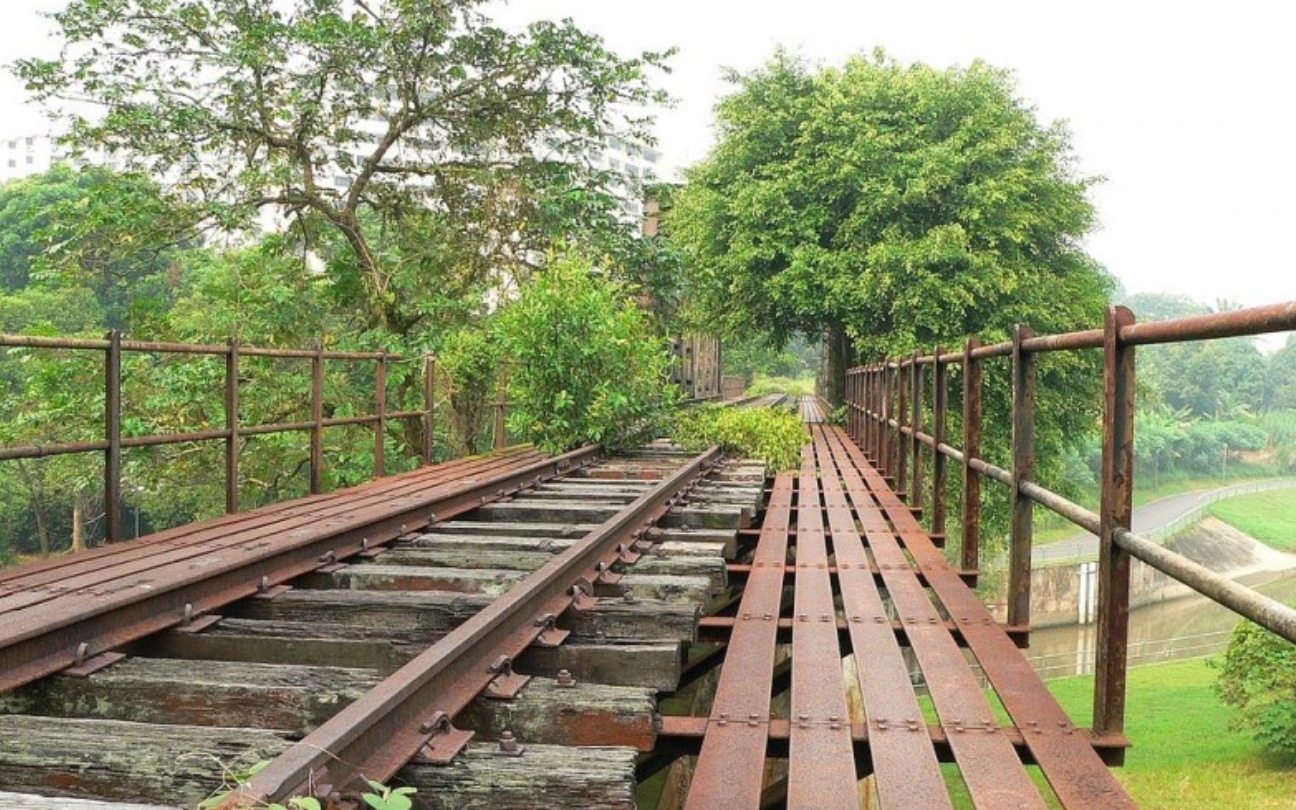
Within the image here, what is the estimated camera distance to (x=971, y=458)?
5.00m

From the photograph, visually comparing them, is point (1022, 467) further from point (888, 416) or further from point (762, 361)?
point (762, 361)

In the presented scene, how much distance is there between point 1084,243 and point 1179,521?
49492mm

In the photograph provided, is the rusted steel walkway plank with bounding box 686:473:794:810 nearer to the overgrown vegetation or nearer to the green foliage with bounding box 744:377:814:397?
the overgrown vegetation

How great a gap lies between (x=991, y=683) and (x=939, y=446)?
299 cm

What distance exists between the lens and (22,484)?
3312 centimetres

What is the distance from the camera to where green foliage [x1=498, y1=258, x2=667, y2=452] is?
32.2ft

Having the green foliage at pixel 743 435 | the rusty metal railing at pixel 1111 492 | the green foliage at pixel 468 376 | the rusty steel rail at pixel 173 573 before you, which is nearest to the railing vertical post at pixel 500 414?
the green foliage at pixel 468 376

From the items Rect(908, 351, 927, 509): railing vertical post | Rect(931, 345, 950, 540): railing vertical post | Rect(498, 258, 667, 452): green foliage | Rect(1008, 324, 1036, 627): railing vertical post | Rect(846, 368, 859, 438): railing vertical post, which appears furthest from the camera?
Rect(846, 368, 859, 438): railing vertical post

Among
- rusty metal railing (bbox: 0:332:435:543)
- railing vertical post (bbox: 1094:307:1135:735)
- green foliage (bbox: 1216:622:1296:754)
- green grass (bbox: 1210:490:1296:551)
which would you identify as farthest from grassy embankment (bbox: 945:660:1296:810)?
green grass (bbox: 1210:490:1296:551)

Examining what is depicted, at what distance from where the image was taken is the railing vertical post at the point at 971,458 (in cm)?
505

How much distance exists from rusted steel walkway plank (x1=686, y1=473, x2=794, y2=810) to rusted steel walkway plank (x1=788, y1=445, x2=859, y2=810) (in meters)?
0.07

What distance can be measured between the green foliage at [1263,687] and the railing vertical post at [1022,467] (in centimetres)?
2447

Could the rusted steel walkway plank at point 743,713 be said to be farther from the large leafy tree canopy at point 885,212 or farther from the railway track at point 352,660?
the large leafy tree canopy at point 885,212

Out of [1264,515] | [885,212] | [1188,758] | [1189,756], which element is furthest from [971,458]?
[1264,515]
